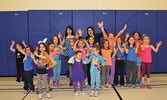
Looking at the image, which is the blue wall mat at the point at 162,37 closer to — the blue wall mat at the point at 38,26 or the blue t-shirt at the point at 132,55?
the blue t-shirt at the point at 132,55

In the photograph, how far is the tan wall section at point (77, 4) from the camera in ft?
19.0

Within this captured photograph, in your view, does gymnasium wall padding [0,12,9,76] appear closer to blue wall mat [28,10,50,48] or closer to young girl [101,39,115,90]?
blue wall mat [28,10,50,48]

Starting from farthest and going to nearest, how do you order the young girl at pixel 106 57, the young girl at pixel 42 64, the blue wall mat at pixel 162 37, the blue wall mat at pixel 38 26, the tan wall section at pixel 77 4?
1. the tan wall section at pixel 77 4
2. the blue wall mat at pixel 162 37
3. the blue wall mat at pixel 38 26
4. the young girl at pixel 106 57
5. the young girl at pixel 42 64

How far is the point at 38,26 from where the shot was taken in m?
5.07

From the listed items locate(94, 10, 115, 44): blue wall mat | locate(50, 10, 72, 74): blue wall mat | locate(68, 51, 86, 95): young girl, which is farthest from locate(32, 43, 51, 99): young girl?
locate(94, 10, 115, 44): blue wall mat

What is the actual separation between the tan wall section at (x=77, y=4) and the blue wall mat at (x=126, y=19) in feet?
2.94

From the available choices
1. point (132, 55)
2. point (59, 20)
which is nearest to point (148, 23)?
point (132, 55)

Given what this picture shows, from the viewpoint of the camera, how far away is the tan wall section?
579 cm

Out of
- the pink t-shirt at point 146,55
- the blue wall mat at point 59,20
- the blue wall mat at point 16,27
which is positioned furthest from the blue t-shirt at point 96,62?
the blue wall mat at point 16,27

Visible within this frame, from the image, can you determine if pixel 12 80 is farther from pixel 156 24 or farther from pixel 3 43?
pixel 156 24

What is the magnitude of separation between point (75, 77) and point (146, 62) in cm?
196

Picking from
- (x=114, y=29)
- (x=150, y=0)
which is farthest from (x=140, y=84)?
(x=150, y=0)

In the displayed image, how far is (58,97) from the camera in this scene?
3424 millimetres

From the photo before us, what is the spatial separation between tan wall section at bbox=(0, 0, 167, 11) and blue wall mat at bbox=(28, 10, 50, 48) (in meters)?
0.88
